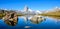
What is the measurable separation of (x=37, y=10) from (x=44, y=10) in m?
0.15

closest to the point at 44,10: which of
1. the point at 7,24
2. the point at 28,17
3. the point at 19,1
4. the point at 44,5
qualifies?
the point at 44,5

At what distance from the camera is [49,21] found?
290 centimetres

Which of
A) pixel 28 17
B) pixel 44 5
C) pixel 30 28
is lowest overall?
pixel 30 28

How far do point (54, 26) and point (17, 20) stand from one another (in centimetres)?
81

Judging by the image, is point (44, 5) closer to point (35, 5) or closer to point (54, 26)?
point (35, 5)

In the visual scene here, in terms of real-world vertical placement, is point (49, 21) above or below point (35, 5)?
below

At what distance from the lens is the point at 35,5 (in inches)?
118

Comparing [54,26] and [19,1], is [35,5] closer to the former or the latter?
[19,1]

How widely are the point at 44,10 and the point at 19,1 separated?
584 millimetres

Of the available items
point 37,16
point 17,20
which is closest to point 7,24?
point 17,20

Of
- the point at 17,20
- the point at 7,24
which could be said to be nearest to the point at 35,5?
the point at 17,20

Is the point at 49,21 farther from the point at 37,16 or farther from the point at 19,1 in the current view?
the point at 19,1

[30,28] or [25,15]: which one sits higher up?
[25,15]

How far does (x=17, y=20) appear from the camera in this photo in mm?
2980
